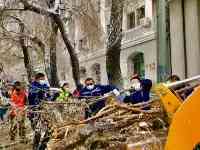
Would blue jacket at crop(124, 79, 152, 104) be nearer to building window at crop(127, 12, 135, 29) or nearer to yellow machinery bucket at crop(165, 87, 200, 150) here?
yellow machinery bucket at crop(165, 87, 200, 150)

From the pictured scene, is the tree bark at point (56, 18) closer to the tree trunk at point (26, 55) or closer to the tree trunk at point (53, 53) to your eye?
the tree trunk at point (53, 53)

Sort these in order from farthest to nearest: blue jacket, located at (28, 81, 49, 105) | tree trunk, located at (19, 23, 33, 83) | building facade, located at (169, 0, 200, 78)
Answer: tree trunk, located at (19, 23, 33, 83) → building facade, located at (169, 0, 200, 78) → blue jacket, located at (28, 81, 49, 105)

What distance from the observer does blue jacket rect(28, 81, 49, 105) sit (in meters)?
13.2

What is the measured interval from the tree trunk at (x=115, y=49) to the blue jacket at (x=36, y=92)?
5444 millimetres

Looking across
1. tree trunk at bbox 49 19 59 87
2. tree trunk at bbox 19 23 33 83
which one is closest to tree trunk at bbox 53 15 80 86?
tree trunk at bbox 49 19 59 87

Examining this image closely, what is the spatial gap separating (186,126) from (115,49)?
14.1 m

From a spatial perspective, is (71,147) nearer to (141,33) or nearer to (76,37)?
(141,33)

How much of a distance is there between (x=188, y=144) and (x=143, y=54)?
2913 centimetres

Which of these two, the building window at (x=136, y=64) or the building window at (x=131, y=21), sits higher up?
the building window at (x=131, y=21)

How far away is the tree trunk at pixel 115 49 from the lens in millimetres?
18805

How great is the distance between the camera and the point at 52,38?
22.1 metres

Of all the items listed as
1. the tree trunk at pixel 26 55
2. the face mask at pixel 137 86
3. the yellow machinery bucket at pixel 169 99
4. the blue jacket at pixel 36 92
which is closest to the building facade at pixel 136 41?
the tree trunk at pixel 26 55

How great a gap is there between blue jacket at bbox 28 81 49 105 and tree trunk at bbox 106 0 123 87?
5.44 meters

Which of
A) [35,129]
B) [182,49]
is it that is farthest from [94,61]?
[35,129]
